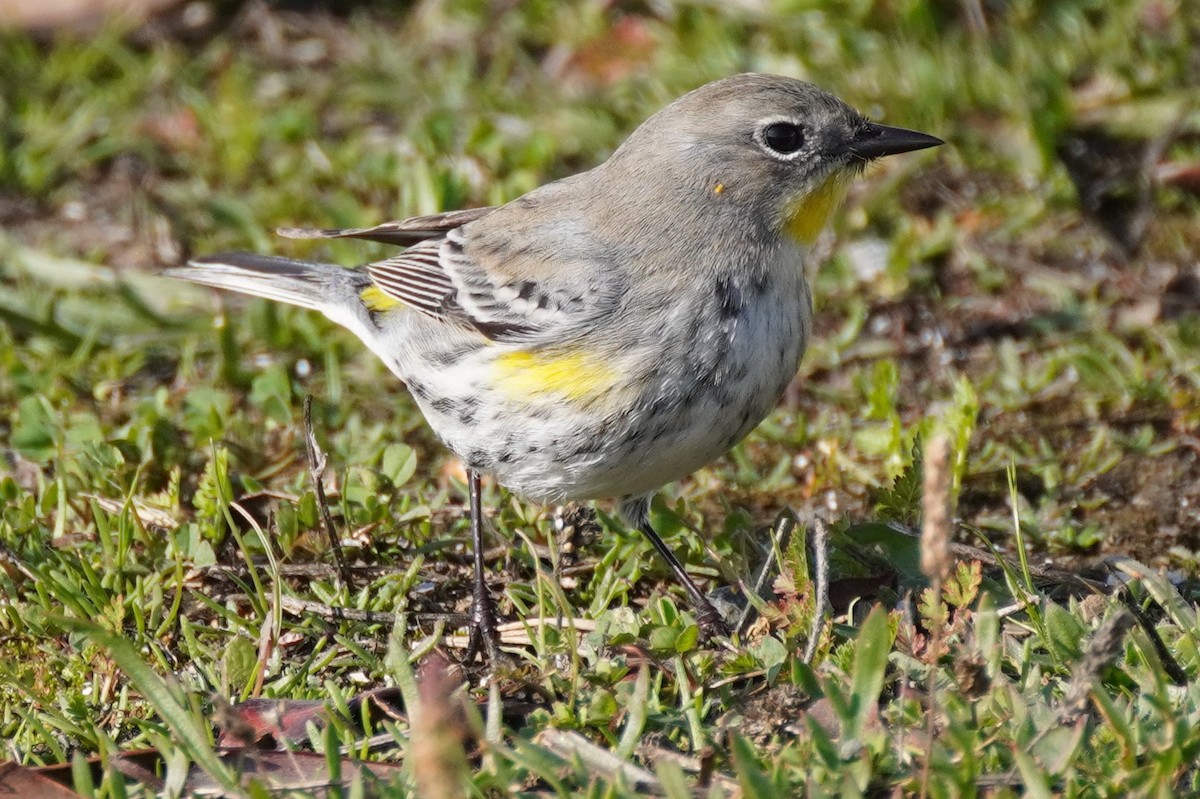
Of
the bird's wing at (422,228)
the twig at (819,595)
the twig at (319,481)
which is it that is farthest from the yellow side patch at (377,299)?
the twig at (819,595)

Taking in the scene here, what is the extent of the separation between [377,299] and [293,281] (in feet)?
1.33

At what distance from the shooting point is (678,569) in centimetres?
440

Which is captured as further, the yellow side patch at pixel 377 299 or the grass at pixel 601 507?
the yellow side patch at pixel 377 299

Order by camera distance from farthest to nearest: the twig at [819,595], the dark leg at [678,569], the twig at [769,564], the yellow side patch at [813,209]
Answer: the yellow side patch at [813,209], the dark leg at [678,569], the twig at [769,564], the twig at [819,595]

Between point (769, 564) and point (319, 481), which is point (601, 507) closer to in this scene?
point (769, 564)

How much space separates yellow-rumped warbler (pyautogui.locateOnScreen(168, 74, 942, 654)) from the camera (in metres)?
4.05

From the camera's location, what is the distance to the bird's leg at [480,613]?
4.09 meters

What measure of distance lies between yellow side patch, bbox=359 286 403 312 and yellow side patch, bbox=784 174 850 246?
142cm

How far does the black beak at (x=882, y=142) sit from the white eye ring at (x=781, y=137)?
0.17m

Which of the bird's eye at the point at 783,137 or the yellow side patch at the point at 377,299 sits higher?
the bird's eye at the point at 783,137

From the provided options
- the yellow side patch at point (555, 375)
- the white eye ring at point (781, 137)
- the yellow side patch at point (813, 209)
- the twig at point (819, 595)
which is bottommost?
the twig at point (819, 595)

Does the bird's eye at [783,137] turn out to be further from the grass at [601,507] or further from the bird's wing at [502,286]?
the grass at [601,507]

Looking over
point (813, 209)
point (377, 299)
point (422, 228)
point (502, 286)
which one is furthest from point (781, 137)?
point (377, 299)

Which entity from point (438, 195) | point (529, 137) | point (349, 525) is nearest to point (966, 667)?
point (349, 525)
